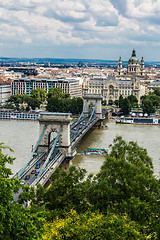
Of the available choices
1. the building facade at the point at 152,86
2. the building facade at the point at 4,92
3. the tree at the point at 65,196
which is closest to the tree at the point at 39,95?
the building facade at the point at 4,92

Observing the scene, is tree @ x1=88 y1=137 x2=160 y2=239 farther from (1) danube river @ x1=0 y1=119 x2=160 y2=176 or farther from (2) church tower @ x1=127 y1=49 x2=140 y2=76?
(2) church tower @ x1=127 y1=49 x2=140 y2=76

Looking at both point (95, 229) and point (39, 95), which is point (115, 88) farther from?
point (95, 229)

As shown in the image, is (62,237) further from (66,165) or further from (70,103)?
(70,103)

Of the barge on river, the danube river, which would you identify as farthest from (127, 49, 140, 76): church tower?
the barge on river

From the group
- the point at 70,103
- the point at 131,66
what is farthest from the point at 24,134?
the point at 131,66

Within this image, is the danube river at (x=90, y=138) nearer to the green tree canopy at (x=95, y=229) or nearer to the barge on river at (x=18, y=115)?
the barge on river at (x=18, y=115)

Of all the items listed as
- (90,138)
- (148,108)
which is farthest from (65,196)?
(148,108)
